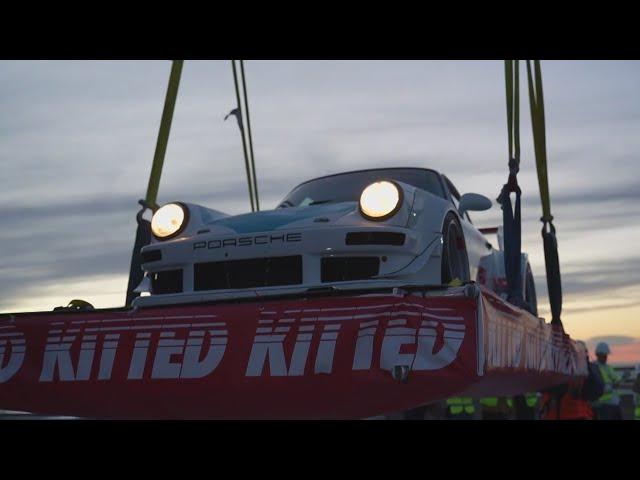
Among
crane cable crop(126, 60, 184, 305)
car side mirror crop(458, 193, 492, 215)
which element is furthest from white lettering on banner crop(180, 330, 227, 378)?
car side mirror crop(458, 193, 492, 215)

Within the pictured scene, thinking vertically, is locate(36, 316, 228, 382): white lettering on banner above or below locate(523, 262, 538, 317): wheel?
below

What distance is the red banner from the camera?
4.43 metres

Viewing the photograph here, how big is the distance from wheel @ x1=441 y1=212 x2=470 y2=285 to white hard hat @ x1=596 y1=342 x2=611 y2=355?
6593 millimetres

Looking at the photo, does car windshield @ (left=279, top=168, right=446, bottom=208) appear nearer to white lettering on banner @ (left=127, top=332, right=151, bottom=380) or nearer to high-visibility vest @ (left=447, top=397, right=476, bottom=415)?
white lettering on banner @ (left=127, top=332, right=151, bottom=380)

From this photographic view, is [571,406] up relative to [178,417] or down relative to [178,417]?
up

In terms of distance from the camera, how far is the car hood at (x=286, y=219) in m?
5.85

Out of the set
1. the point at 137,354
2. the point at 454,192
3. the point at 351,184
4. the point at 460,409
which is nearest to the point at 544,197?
the point at 454,192

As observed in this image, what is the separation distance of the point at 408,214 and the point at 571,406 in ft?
13.9

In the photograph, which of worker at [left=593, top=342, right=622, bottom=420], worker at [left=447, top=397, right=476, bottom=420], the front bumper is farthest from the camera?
worker at [left=447, top=397, right=476, bottom=420]

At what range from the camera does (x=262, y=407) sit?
481 centimetres

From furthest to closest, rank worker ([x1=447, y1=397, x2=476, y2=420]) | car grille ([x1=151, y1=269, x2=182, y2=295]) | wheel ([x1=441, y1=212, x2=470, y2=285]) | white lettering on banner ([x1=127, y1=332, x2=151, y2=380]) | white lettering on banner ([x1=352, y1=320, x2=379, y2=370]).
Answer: worker ([x1=447, y1=397, x2=476, y2=420])
car grille ([x1=151, y1=269, x2=182, y2=295])
wheel ([x1=441, y1=212, x2=470, y2=285])
white lettering on banner ([x1=127, y1=332, x2=151, y2=380])
white lettering on banner ([x1=352, y1=320, x2=379, y2=370])

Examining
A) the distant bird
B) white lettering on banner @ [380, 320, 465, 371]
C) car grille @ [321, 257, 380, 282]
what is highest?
the distant bird
